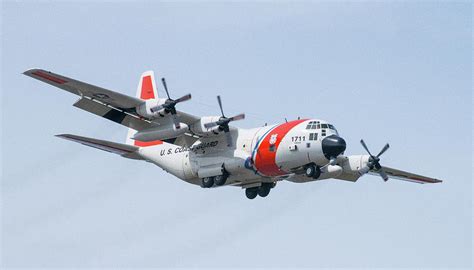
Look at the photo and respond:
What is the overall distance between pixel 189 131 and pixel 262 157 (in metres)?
A: 3.31

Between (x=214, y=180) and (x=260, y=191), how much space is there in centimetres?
237

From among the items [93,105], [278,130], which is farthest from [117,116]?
[278,130]

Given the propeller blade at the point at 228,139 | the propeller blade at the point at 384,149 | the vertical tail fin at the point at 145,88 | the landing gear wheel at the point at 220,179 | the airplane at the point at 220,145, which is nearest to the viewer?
the airplane at the point at 220,145

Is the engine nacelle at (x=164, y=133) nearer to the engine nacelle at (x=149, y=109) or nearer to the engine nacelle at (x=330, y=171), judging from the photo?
the engine nacelle at (x=149, y=109)

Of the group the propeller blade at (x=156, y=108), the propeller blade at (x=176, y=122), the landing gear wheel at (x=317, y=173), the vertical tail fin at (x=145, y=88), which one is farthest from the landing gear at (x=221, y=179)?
the vertical tail fin at (x=145, y=88)

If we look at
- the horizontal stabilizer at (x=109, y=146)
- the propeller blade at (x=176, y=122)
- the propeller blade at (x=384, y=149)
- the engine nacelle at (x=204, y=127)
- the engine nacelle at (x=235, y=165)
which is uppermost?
the propeller blade at (x=176, y=122)

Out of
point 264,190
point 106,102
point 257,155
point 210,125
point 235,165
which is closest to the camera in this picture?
point 257,155

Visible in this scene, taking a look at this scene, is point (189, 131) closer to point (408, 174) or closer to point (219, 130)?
point (219, 130)

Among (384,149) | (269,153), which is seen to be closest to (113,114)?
(269,153)

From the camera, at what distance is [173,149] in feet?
144

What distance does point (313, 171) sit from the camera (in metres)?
40.2

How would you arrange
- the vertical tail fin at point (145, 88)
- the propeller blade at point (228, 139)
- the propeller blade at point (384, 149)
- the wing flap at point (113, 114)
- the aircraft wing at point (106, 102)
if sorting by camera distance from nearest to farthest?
the aircraft wing at point (106, 102) → the wing flap at point (113, 114) → the propeller blade at point (228, 139) → the propeller blade at point (384, 149) → the vertical tail fin at point (145, 88)

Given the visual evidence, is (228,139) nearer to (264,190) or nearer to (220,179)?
(220,179)

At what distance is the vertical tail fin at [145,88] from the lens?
4634 centimetres
